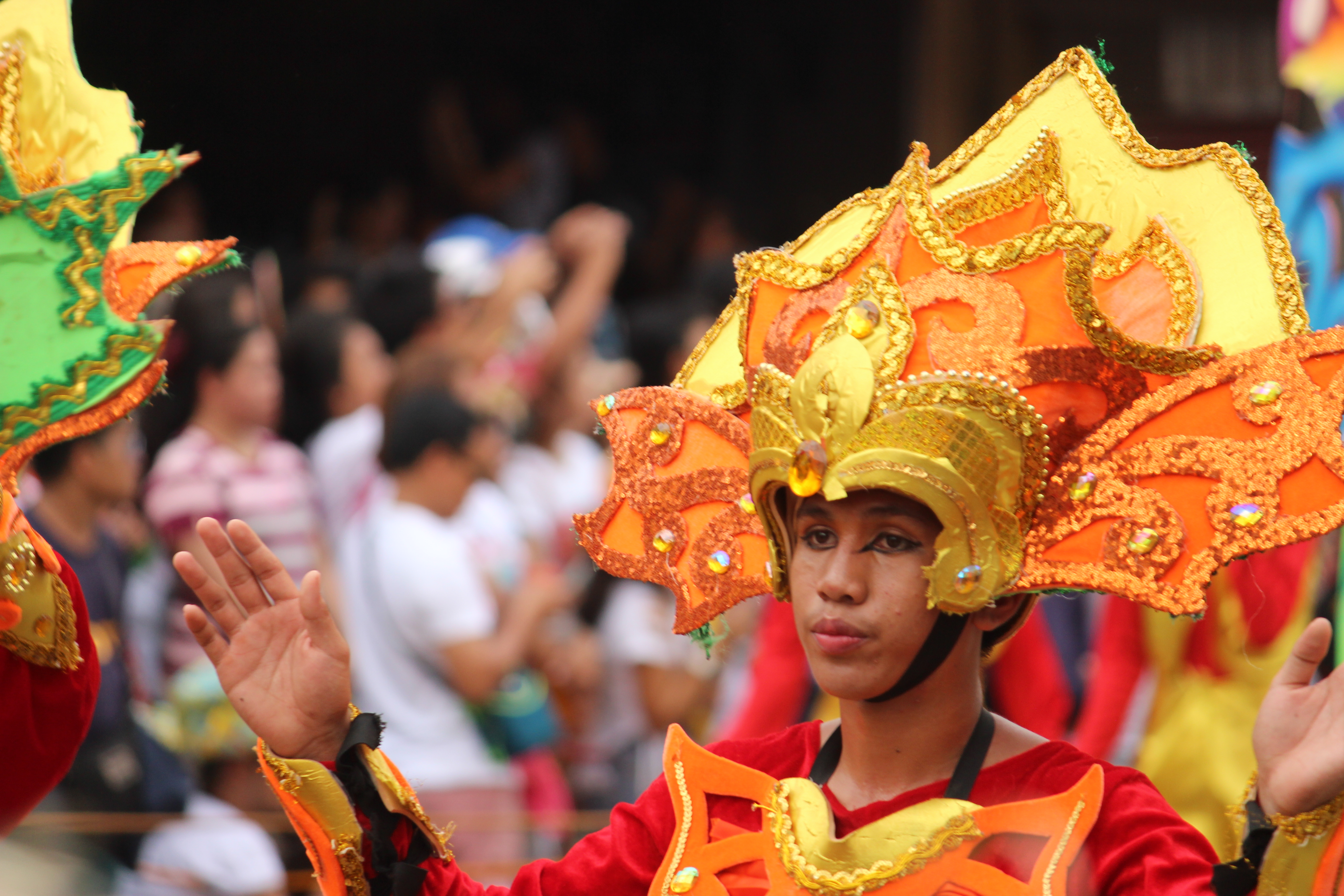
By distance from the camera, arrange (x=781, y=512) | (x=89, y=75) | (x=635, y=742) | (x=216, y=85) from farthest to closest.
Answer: (x=216, y=85) < (x=89, y=75) < (x=635, y=742) < (x=781, y=512)

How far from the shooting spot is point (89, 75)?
7914 mm

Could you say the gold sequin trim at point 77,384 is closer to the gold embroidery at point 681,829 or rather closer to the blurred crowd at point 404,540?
the blurred crowd at point 404,540

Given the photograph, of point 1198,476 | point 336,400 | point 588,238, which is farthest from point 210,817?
point 588,238

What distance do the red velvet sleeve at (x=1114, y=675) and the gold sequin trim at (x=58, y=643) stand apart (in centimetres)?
296

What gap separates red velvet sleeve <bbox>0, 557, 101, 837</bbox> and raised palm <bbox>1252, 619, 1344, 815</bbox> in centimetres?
160

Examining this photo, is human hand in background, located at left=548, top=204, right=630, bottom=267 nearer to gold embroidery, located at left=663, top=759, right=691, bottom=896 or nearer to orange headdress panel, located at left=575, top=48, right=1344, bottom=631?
orange headdress panel, located at left=575, top=48, right=1344, bottom=631

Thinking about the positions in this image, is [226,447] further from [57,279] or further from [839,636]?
[839,636]

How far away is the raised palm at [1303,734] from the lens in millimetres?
2037

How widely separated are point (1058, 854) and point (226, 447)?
331 centimetres

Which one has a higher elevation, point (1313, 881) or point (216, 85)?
point (216, 85)

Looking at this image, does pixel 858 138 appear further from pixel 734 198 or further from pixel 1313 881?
pixel 1313 881

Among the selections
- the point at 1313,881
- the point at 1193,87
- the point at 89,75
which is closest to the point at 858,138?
the point at 1193,87

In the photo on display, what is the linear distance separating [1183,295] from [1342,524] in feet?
1.45

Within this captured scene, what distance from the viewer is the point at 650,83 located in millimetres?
10219
